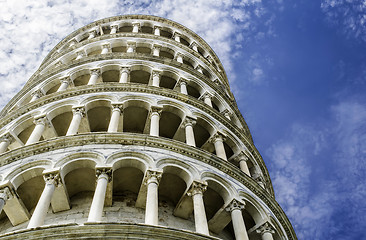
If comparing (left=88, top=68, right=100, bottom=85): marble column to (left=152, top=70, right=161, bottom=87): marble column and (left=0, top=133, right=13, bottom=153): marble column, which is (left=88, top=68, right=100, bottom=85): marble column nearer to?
(left=152, top=70, right=161, bottom=87): marble column

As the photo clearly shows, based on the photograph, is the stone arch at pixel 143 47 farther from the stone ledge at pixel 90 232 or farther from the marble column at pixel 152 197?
the stone ledge at pixel 90 232

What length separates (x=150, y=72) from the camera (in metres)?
22.0

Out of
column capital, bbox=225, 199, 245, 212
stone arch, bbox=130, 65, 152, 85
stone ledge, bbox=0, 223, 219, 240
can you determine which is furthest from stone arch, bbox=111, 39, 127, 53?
stone ledge, bbox=0, 223, 219, 240

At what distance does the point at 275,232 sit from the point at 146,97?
7.18 m

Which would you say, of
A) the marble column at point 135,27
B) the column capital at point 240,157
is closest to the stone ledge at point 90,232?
the column capital at point 240,157

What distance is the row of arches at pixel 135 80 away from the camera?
2162cm

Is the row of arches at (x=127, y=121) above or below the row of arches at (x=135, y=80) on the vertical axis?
below

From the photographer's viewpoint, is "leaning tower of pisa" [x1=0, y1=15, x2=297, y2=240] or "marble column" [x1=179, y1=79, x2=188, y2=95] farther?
"marble column" [x1=179, y1=79, x2=188, y2=95]

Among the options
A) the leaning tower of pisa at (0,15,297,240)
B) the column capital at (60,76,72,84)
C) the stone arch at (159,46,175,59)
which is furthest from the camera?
the stone arch at (159,46,175,59)

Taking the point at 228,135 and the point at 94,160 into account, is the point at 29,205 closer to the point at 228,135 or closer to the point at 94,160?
the point at 94,160

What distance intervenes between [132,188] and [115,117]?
10.7 ft

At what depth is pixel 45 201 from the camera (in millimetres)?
11570

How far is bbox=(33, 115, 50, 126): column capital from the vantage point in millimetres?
17000

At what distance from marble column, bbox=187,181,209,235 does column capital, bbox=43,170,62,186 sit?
3.60 m
